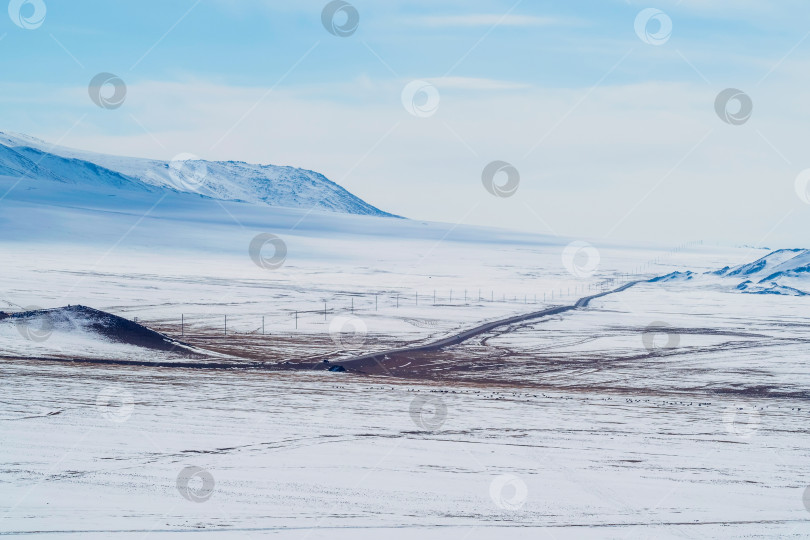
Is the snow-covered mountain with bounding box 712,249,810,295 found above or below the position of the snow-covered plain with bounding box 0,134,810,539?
above

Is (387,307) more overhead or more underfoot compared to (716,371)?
more overhead

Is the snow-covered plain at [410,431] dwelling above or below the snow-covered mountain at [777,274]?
below

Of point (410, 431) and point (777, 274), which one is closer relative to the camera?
point (410, 431)

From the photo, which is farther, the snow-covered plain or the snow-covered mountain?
the snow-covered mountain

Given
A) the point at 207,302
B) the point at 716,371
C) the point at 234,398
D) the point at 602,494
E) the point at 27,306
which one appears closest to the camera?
the point at 602,494

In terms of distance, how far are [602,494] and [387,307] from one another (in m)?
56.0

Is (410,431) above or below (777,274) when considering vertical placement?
below

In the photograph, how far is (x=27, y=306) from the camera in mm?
58500

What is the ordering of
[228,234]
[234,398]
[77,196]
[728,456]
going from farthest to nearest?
1. [77,196]
2. [228,234]
3. [234,398]
4. [728,456]

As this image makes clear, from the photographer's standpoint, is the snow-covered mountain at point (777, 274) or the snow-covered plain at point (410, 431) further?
the snow-covered mountain at point (777, 274)

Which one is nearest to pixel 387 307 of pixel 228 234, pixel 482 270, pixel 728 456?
pixel 728 456

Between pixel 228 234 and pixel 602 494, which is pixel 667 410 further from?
pixel 228 234

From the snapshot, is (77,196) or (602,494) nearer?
(602,494)

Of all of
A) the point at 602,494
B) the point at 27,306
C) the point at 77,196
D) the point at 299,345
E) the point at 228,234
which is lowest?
the point at 602,494
